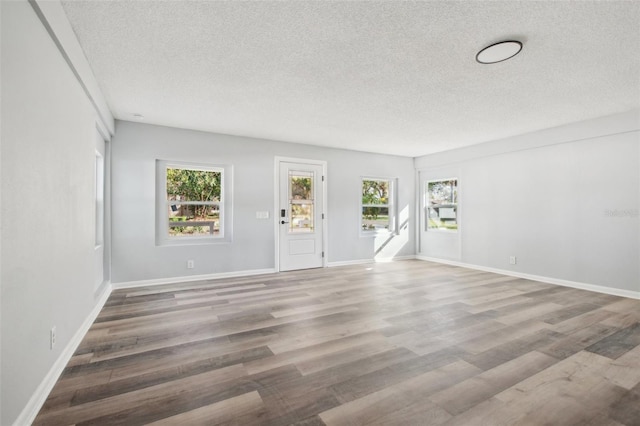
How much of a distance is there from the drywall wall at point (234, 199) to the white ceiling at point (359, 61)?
510mm

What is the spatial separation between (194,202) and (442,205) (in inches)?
204

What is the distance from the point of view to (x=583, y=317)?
3221mm

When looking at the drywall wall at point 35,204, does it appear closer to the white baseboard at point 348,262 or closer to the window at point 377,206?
the white baseboard at point 348,262

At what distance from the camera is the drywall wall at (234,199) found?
14.6ft

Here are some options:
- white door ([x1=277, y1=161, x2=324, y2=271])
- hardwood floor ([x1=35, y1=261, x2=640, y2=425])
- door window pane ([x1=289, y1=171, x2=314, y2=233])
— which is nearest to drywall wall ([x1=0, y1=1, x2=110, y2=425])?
hardwood floor ([x1=35, y1=261, x2=640, y2=425])

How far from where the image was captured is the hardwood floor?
1700mm

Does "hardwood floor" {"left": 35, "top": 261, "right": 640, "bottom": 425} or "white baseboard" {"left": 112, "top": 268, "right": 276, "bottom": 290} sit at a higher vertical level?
"white baseboard" {"left": 112, "top": 268, "right": 276, "bottom": 290}

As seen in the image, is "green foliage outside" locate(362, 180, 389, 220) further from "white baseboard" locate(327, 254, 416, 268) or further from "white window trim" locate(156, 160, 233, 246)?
"white window trim" locate(156, 160, 233, 246)

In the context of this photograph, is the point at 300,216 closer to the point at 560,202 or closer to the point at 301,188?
the point at 301,188

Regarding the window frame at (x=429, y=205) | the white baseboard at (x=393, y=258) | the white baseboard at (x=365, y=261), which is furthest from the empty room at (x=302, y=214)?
the white baseboard at (x=393, y=258)

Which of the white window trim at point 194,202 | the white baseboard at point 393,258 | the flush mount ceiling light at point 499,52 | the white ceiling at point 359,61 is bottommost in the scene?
the white baseboard at point 393,258

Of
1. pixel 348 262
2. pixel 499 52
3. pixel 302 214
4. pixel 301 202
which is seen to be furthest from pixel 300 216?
pixel 499 52

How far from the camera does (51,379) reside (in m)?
1.94

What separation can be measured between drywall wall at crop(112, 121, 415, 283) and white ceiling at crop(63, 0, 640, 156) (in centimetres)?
51
